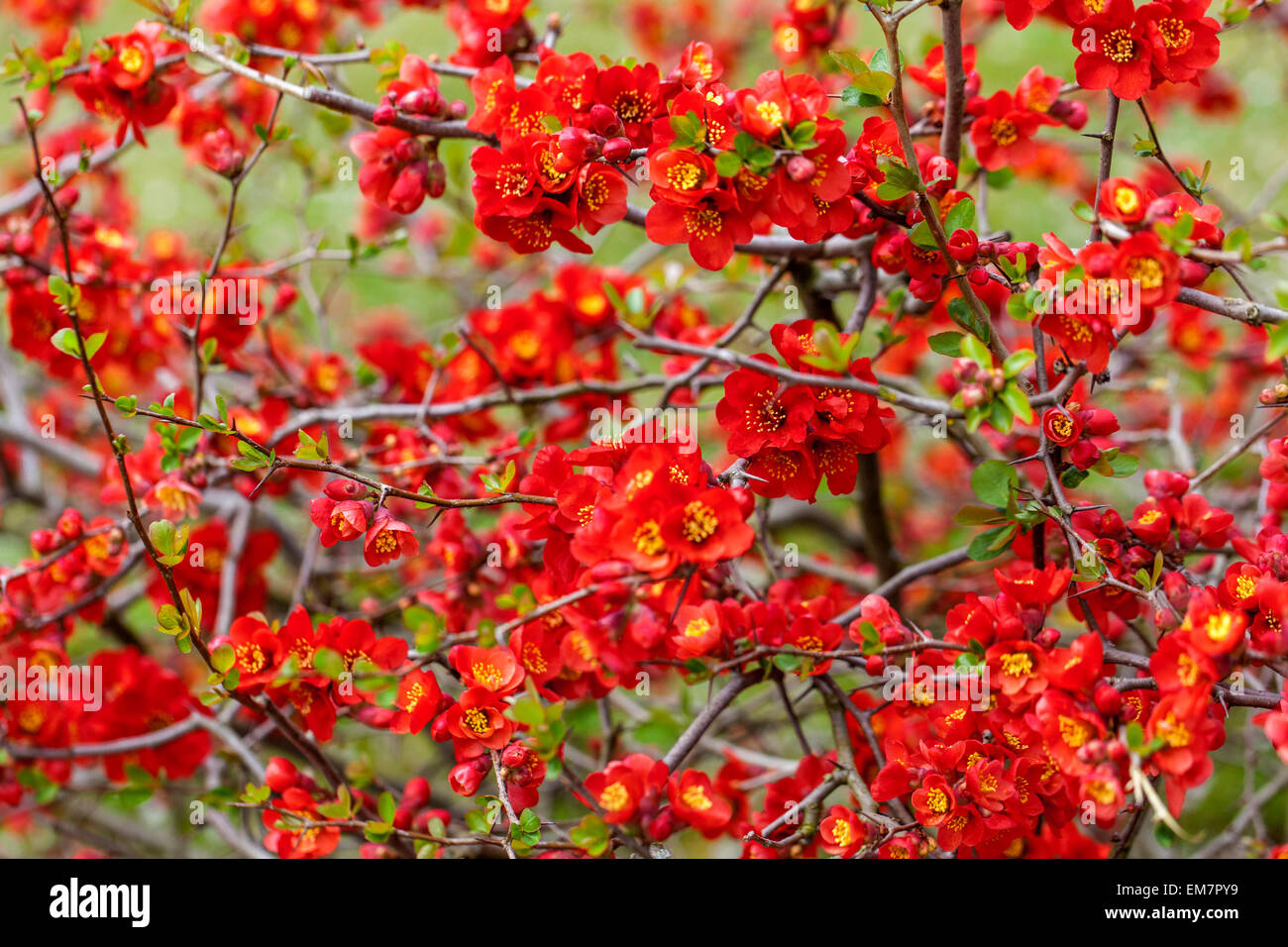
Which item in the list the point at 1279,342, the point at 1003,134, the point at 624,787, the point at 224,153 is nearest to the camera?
the point at 1279,342

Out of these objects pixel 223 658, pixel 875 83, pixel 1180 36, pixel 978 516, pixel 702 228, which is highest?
pixel 1180 36

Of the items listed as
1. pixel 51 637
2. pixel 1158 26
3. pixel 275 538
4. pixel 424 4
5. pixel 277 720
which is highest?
pixel 424 4

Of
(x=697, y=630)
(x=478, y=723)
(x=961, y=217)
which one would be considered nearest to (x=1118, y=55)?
(x=961, y=217)

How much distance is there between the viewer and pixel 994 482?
1.07 meters

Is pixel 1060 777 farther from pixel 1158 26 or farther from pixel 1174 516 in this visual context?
pixel 1158 26

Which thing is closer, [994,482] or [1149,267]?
[1149,267]

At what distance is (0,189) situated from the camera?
3.44m

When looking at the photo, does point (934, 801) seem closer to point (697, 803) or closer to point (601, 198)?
point (697, 803)

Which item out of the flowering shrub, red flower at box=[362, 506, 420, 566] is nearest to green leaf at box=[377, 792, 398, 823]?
the flowering shrub

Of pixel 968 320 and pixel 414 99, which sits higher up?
pixel 414 99

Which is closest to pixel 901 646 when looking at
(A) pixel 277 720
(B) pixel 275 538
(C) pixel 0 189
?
(A) pixel 277 720

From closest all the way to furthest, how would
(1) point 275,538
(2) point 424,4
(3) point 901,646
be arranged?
(3) point 901,646 → (2) point 424,4 → (1) point 275,538

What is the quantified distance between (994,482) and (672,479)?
1.22 feet
